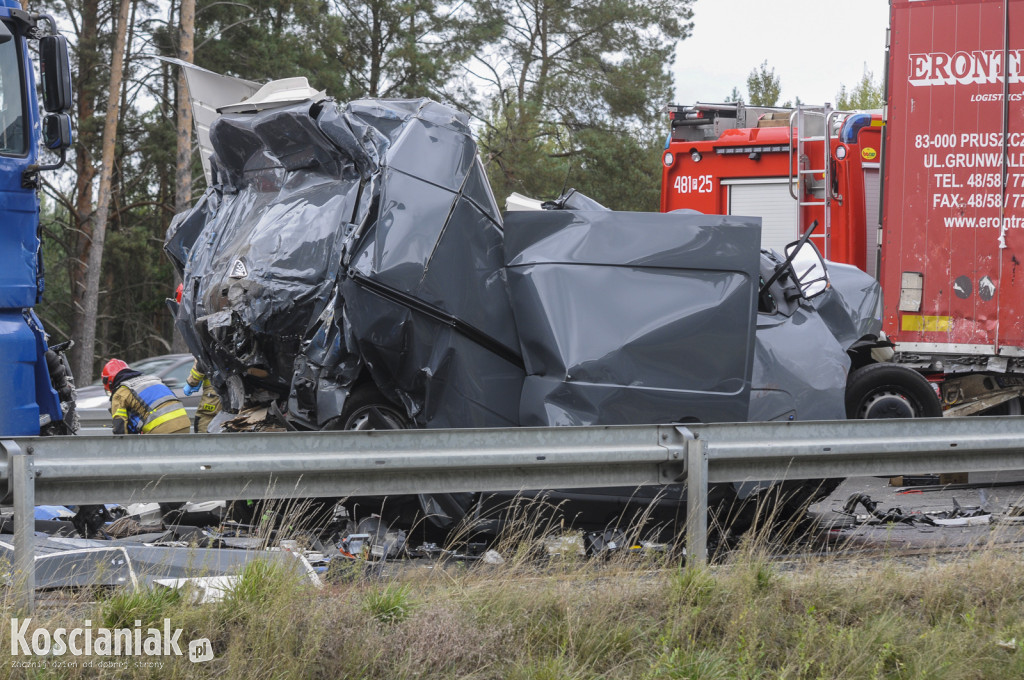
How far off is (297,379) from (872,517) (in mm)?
3135

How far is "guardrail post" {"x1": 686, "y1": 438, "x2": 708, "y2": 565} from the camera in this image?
3.74 metres

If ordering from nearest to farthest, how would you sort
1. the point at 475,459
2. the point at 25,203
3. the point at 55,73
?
the point at 475,459
the point at 25,203
the point at 55,73

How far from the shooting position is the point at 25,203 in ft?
17.1

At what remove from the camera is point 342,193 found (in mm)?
5164

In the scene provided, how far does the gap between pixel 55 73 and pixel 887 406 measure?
5.51 m

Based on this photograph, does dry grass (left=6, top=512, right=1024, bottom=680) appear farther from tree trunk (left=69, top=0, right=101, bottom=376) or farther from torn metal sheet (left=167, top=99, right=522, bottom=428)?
tree trunk (left=69, top=0, right=101, bottom=376)

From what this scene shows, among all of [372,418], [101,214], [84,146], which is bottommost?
[372,418]

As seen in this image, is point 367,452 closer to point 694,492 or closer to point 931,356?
point 694,492

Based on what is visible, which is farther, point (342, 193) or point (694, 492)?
point (342, 193)

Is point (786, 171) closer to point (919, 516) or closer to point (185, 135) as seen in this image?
point (919, 516)

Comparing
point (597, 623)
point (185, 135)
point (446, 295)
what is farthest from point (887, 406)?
point (185, 135)

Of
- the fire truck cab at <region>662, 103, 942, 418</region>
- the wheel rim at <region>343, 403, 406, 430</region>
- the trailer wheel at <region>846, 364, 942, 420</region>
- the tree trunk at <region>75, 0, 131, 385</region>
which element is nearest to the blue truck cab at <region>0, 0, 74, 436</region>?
the wheel rim at <region>343, 403, 406, 430</region>

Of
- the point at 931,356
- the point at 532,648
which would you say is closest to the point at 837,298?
the point at 931,356

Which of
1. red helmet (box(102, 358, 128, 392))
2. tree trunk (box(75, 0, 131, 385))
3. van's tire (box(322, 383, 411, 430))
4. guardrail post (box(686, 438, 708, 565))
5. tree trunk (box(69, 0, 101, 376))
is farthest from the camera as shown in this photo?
tree trunk (box(69, 0, 101, 376))
